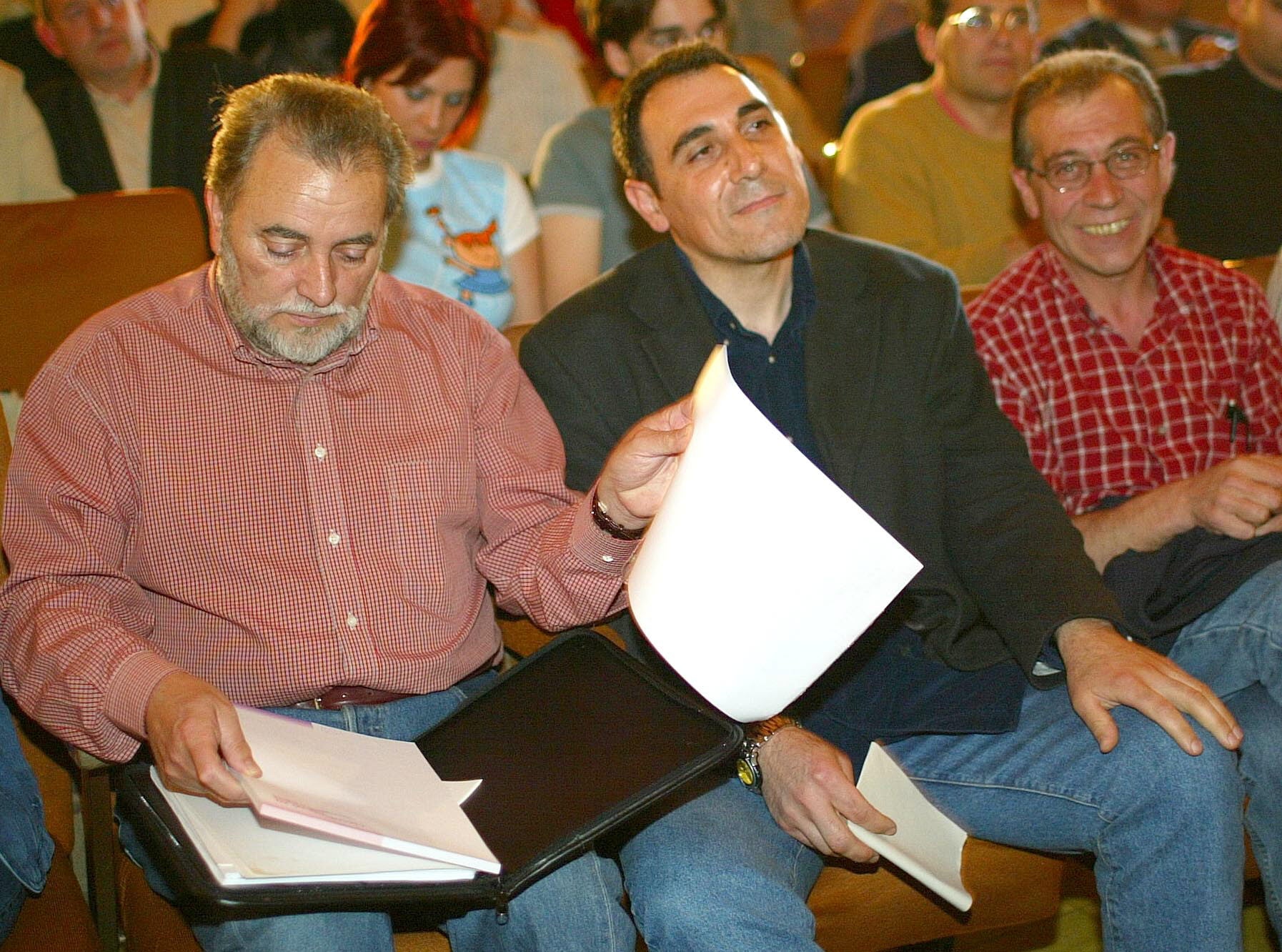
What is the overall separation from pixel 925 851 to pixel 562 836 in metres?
0.44

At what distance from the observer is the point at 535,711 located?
1.53 metres

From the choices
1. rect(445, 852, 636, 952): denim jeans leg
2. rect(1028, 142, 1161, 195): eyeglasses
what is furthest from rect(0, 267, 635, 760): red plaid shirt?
rect(1028, 142, 1161, 195): eyeglasses

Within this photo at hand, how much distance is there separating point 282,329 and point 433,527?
1.01 ft

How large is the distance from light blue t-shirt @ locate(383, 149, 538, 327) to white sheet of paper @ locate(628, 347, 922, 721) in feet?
4.64

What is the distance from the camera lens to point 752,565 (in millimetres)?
1176

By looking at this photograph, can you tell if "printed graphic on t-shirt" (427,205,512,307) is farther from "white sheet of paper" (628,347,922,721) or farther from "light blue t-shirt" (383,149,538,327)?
"white sheet of paper" (628,347,922,721)

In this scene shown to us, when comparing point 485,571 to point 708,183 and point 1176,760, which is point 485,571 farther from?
point 1176,760

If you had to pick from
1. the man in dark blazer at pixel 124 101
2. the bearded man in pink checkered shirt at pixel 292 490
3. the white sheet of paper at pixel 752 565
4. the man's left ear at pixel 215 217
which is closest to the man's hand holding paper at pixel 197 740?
the bearded man in pink checkered shirt at pixel 292 490

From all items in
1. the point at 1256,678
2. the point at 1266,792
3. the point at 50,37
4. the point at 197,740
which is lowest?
the point at 1266,792

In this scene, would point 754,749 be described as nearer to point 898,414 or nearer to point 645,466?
→ point 645,466

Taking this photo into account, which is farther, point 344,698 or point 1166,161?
point 1166,161

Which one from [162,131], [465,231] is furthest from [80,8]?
[465,231]

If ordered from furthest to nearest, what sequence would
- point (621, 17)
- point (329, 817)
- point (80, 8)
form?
point (621, 17) < point (80, 8) < point (329, 817)

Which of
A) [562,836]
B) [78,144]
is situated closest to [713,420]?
[562,836]
